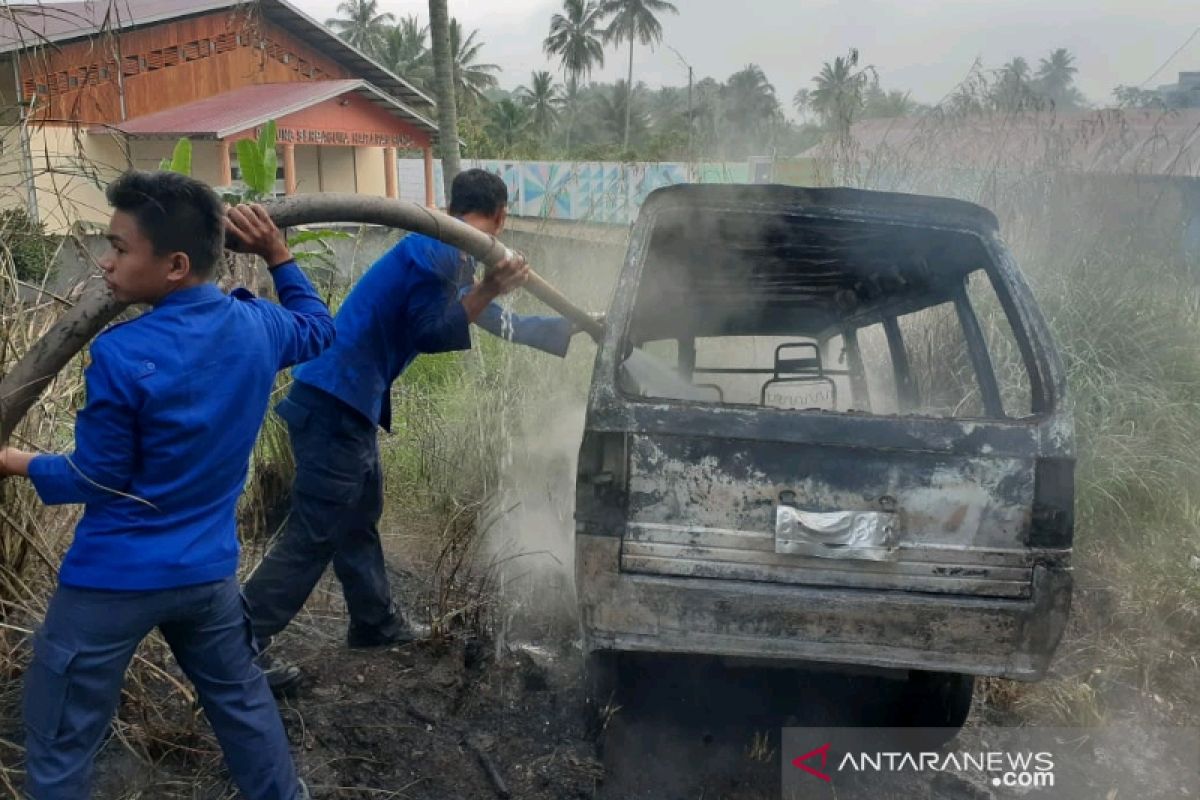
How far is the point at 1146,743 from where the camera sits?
3344 millimetres

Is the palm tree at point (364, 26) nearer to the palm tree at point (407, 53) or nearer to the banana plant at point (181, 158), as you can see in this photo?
the palm tree at point (407, 53)

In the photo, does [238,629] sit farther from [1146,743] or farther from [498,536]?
[1146,743]

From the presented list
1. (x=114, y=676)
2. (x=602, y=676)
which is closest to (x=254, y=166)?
(x=114, y=676)

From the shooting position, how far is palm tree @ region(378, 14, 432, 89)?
45.4 meters

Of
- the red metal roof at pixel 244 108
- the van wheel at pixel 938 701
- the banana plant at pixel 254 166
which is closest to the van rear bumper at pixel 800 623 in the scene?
the van wheel at pixel 938 701

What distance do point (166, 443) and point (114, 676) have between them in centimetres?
56

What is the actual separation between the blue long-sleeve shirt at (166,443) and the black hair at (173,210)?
10cm

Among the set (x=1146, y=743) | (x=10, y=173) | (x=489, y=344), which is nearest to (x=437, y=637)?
(x=10, y=173)

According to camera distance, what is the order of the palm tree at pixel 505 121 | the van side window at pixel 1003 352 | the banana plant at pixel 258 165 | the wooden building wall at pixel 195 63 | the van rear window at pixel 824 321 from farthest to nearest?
the palm tree at pixel 505 121 < the wooden building wall at pixel 195 63 < the van side window at pixel 1003 352 < the banana plant at pixel 258 165 < the van rear window at pixel 824 321

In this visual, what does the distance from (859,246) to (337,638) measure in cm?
255

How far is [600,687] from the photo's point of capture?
288cm

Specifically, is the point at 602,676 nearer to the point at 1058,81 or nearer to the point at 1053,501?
the point at 1053,501

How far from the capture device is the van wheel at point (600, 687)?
284 cm
